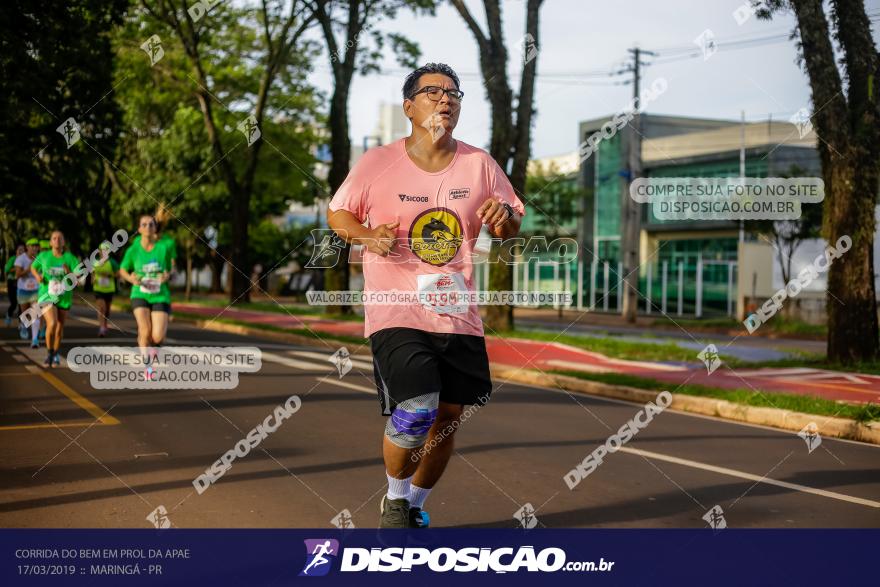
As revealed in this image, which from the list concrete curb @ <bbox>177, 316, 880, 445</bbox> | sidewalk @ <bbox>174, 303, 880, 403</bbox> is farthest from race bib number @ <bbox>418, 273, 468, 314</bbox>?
sidewalk @ <bbox>174, 303, 880, 403</bbox>

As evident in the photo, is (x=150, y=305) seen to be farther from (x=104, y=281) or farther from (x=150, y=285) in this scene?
(x=104, y=281)

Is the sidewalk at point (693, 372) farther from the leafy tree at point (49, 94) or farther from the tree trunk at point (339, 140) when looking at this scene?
the leafy tree at point (49, 94)

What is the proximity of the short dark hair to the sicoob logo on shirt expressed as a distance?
0.59 m

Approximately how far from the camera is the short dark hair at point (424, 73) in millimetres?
4720

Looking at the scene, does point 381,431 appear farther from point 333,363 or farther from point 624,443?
point 333,363

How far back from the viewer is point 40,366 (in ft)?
46.0

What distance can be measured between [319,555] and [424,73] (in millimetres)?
2217

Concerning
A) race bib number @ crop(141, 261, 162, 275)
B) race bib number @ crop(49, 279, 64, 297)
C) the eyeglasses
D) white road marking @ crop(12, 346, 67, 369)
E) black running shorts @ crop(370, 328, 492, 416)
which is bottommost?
A: white road marking @ crop(12, 346, 67, 369)

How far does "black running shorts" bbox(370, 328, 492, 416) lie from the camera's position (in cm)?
444

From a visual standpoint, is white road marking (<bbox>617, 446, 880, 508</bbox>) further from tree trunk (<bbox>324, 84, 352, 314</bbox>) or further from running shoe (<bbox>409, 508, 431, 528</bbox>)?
tree trunk (<bbox>324, 84, 352, 314</bbox>)

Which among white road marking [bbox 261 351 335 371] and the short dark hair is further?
white road marking [bbox 261 351 335 371]

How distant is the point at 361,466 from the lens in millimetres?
7043

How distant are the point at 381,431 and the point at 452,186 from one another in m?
4.47

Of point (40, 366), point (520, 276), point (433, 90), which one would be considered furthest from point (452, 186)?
point (520, 276)
